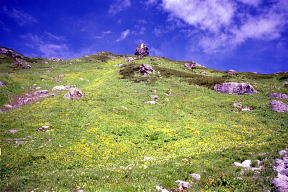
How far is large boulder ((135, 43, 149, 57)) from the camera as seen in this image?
462 ft

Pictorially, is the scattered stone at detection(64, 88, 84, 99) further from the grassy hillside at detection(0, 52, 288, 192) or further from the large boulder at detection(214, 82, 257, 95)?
the large boulder at detection(214, 82, 257, 95)

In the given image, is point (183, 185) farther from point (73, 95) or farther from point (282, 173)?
point (73, 95)

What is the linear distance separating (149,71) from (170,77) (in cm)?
791

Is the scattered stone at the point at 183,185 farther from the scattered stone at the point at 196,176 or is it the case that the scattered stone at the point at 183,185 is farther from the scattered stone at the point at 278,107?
the scattered stone at the point at 278,107

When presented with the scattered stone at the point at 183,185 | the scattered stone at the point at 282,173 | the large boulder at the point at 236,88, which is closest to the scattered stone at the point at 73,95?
the scattered stone at the point at 183,185

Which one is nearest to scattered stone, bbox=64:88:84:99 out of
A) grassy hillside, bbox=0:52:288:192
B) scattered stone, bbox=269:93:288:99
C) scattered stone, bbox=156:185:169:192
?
grassy hillside, bbox=0:52:288:192

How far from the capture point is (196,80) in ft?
204

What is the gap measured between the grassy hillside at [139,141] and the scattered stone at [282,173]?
35cm

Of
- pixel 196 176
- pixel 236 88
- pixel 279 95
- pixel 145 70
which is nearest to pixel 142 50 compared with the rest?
pixel 145 70

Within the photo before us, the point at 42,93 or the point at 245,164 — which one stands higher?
the point at 42,93

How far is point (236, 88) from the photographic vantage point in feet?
165

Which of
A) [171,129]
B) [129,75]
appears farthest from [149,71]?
[171,129]

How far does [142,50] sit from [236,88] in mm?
99483

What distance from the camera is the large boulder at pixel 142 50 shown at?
5541 inches
